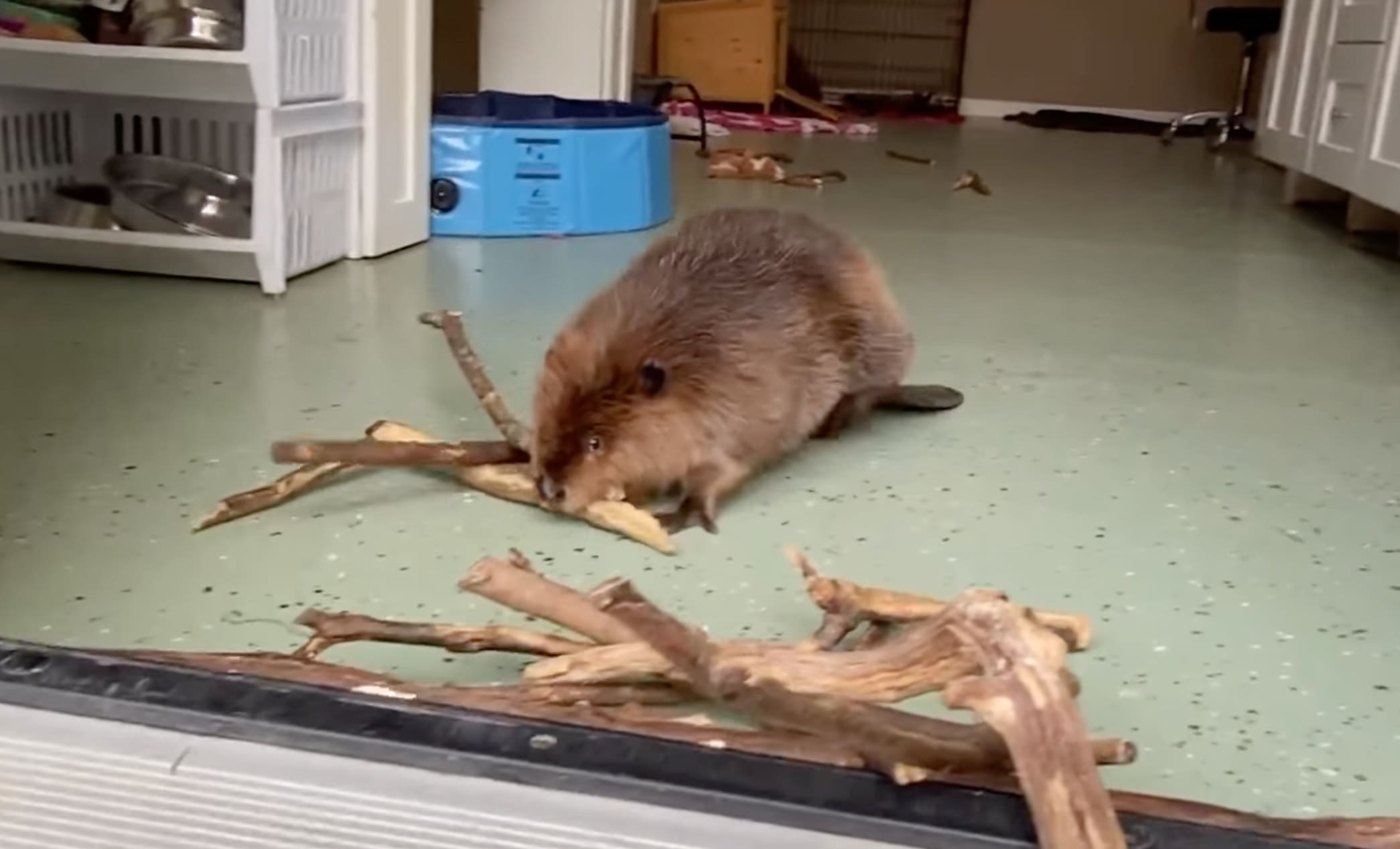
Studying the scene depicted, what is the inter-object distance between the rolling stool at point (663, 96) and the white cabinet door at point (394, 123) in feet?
6.28

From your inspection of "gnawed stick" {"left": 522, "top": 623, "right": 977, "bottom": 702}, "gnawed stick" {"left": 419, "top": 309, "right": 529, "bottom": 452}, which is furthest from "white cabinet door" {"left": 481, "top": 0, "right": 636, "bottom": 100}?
"gnawed stick" {"left": 522, "top": 623, "right": 977, "bottom": 702}

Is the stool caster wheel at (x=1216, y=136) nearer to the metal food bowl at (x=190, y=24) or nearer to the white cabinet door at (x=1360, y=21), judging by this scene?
the white cabinet door at (x=1360, y=21)

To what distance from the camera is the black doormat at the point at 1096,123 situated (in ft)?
21.5

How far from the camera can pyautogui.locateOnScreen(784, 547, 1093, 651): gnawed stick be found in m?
0.88

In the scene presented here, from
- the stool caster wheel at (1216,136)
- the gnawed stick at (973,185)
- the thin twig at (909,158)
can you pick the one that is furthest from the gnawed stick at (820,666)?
the stool caster wheel at (1216,136)

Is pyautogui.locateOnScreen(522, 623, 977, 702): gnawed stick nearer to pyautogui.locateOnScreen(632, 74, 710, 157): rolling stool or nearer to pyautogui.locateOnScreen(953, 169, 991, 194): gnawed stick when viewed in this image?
pyautogui.locateOnScreen(953, 169, 991, 194): gnawed stick

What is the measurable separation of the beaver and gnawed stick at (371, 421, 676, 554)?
0.6 inches

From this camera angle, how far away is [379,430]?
121 cm

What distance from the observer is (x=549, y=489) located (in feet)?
3.51

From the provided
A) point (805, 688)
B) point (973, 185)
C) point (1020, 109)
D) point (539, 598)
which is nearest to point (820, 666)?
point (805, 688)

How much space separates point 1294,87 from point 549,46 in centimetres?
203

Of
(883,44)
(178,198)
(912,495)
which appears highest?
(883,44)

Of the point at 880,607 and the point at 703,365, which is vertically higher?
the point at 703,365

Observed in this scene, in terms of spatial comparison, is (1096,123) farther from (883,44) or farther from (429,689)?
(429,689)
